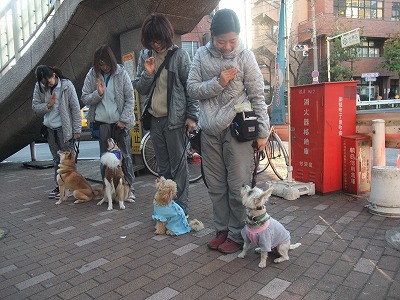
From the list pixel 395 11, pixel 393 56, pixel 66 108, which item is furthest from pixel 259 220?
pixel 395 11

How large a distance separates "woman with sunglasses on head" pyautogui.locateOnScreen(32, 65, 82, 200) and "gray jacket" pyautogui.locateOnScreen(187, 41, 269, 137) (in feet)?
9.77

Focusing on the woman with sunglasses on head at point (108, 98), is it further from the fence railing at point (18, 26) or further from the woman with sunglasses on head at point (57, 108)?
the fence railing at point (18, 26)

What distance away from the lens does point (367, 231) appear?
366 cm

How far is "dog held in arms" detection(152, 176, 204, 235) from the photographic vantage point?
144 inches

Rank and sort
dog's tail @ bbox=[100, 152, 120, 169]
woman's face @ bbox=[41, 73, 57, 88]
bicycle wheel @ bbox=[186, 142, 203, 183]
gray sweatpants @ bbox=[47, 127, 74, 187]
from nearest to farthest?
dog's tail @ bbox=[100, 152, 120, 169], woman's face @ bbox=[41, 73, 57, 88], gray sweatpants @ bbox=[47, 127, 74, 187], bicycle wheel @ bbox=[186, 142, 203, 183]

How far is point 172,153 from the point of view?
13.1 ft

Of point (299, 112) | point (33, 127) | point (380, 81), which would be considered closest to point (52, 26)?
point (33, 127)

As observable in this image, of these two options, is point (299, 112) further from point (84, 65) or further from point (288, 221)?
point (84, 65)

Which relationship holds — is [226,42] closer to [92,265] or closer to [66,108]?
[92,265]

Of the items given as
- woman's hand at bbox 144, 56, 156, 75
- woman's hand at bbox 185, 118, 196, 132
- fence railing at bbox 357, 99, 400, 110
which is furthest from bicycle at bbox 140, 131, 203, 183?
fence railing at bbox 357, 99, 400, 110

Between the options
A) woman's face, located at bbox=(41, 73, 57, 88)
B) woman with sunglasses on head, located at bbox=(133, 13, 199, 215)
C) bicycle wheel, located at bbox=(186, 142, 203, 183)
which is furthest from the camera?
bicycle wheel, located at bbox=(186, 142, 203, 183)

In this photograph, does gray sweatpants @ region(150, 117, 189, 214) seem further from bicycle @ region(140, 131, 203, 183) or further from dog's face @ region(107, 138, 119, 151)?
bicycle @ region(140, 131, 203, 183)

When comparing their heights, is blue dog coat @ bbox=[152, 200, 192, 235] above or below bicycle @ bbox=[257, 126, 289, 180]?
below

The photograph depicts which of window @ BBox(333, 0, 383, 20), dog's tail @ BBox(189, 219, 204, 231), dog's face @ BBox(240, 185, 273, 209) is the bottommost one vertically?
dog's tail @ BBox(189, 219, 204, 231)
